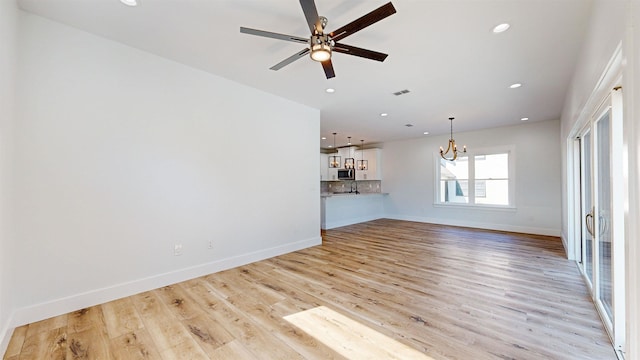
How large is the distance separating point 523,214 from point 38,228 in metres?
8.55

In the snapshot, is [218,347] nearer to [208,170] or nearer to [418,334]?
[418,334]

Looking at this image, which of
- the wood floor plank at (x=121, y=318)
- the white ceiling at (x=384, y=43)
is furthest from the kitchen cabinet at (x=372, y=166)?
the wood floor plank at (x=121, y=318)

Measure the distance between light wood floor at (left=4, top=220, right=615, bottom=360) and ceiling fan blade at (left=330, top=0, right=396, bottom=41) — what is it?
8.03 feet

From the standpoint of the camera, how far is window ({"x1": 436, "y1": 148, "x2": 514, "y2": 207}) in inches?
255

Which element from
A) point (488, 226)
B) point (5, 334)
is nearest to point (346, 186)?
point (488, 226)

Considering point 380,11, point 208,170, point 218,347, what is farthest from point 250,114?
point 218,347

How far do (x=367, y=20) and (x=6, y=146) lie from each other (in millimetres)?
2964

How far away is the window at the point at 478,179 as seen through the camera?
6465 mm

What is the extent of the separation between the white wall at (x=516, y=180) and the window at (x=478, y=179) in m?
0.19

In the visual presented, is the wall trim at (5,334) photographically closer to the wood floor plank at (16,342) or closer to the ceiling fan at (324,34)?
the wood floor plank at (16,342)

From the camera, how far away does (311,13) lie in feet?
5.99

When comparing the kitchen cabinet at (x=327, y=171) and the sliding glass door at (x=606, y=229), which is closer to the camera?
the sliding glass door at (x=606, y=229)

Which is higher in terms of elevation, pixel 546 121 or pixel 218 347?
pixel 546 121

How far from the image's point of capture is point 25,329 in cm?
211
